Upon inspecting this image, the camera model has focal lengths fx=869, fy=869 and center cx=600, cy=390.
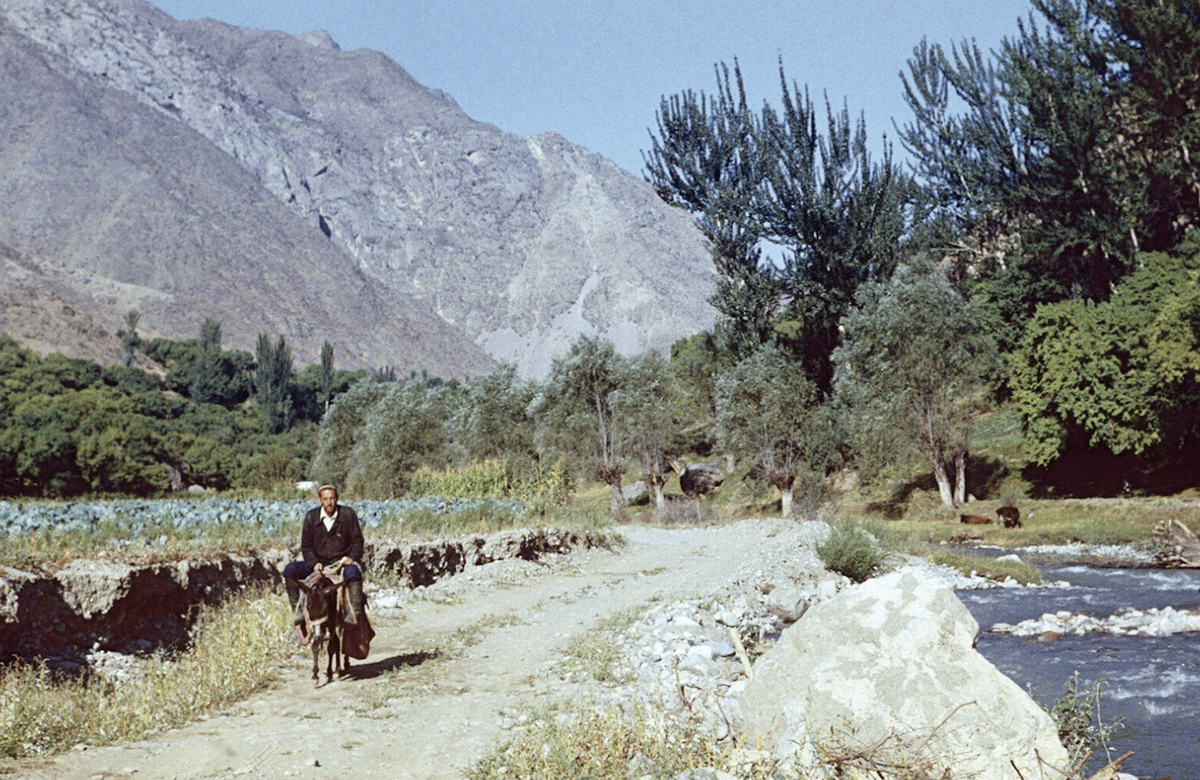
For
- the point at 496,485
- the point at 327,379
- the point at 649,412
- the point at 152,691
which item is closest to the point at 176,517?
the point at 152,691

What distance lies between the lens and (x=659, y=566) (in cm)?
2262

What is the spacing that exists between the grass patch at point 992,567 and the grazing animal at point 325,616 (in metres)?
19.1

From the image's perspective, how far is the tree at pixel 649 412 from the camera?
48031 millimetres

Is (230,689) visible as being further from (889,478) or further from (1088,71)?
(1088,71)

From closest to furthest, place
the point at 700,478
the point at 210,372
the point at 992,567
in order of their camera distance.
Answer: the point at 992,567
the point at 700,478
the point at 210,372

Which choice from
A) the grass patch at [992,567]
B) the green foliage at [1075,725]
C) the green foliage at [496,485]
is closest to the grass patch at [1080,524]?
the grass patch at [992,567]

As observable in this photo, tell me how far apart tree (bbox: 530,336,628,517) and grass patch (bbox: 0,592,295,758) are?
35437 mm

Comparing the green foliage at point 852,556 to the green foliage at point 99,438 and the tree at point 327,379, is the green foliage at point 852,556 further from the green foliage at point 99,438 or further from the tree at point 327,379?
the tree at point 327,379

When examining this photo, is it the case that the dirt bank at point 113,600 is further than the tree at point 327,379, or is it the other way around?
the tree at point 327,379

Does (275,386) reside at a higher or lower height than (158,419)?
higher

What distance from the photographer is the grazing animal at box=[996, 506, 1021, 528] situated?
36.2 metres

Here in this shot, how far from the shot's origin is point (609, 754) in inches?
253

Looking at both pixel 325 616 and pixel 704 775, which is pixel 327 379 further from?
pixel 704 775

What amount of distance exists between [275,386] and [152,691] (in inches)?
4990
